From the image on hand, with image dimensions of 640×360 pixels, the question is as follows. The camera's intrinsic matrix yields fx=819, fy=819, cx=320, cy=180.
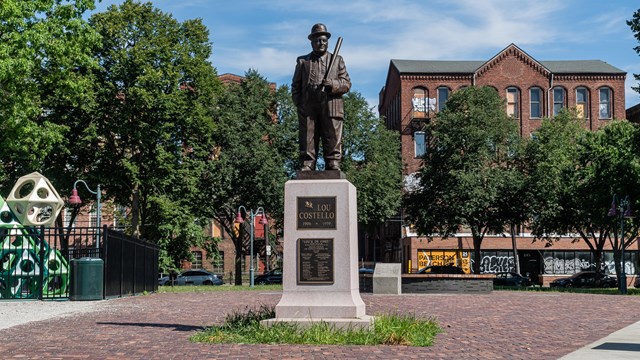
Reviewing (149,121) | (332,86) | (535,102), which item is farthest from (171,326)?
(535,102)

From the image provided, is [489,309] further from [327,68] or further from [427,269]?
[427,269]

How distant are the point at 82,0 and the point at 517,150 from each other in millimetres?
27098

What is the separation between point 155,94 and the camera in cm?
4106

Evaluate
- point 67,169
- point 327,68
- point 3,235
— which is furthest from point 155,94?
point 327,68

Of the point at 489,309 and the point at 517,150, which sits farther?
the point at 517,150

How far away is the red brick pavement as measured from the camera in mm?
10688

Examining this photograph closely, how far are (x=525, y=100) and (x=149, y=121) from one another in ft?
121

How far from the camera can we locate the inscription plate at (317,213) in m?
13.2

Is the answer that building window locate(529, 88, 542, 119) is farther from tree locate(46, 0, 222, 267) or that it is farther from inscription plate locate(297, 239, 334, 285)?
inscription plate locate(297, 239, 334, 285)

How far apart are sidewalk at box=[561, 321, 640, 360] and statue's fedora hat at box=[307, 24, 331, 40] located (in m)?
6.47

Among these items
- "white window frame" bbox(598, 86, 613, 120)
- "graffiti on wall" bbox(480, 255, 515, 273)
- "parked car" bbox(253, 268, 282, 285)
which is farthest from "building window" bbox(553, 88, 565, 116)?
"parked car" bbox(253, 268, 282, 285)

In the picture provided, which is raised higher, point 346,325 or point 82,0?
point 82,0

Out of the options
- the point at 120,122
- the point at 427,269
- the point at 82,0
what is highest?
the point at 82,0

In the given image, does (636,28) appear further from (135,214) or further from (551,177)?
(135,214)
